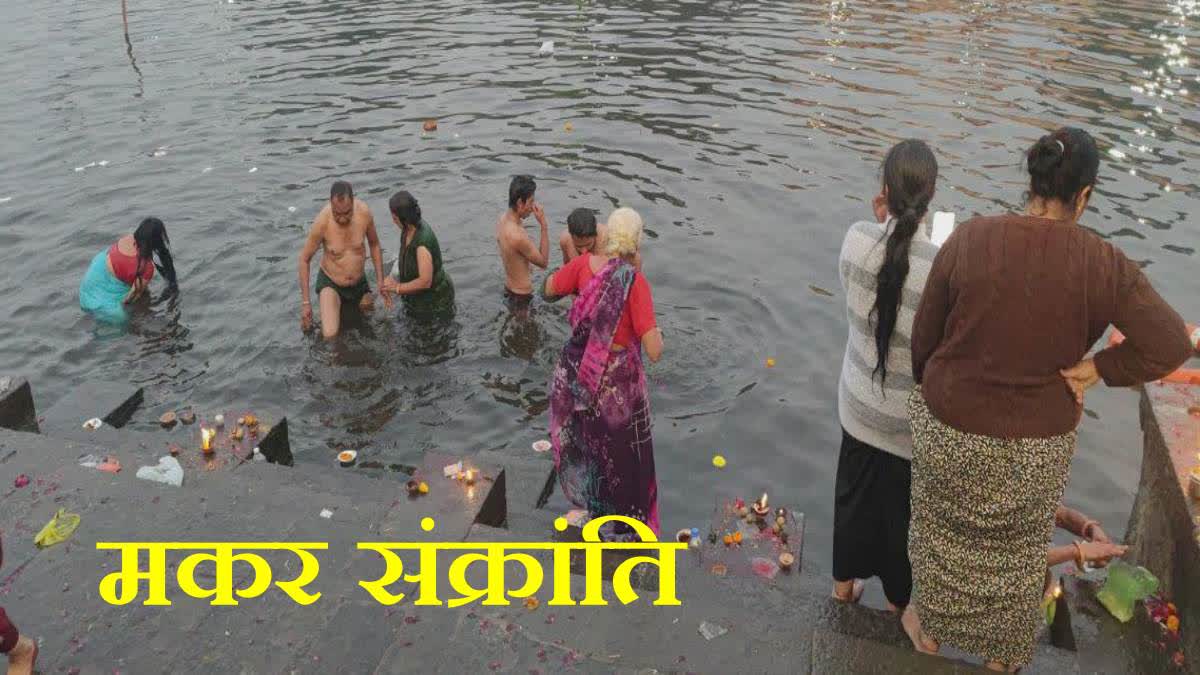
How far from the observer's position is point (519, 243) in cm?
861

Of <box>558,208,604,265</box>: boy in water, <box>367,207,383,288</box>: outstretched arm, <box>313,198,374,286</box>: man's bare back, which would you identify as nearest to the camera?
<box>558,208,604,265</box>: boy in water

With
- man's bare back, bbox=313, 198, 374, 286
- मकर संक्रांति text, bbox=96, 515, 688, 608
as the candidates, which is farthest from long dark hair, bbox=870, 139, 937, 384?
man's bare back, bbox=313, 198, 374, 286

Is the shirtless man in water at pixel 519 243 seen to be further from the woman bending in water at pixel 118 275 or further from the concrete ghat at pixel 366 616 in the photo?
the woman bending in water at pixel 118 275

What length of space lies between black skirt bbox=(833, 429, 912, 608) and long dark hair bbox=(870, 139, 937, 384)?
0.68m

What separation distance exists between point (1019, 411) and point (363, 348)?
656 cm

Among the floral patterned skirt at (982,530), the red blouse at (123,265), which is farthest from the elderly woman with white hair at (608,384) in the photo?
the red blouse at (123,265)

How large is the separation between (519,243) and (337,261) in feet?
6.04

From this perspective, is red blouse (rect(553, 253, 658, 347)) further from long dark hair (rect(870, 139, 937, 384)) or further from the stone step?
the stone step

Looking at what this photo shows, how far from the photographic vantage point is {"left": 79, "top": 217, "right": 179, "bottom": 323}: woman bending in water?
896cm

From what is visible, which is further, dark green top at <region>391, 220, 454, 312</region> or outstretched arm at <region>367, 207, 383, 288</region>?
outstretched arm at <region>367, 207, 383, 288</region>

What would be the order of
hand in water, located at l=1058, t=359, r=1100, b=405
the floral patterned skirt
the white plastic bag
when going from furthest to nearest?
the white plastic bag, the floral patterned skirt, hand in water, located at l=1058, t=359, r=1100, b=405

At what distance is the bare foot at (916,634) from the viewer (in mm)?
4043

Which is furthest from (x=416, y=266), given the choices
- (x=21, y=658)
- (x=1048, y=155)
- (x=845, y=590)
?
(x=1048, y=155)

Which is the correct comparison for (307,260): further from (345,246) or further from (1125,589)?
(1125,589)
